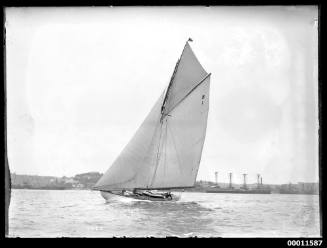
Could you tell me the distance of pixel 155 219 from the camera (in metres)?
5.54

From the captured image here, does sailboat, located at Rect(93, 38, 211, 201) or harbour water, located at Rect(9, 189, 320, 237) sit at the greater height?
sailboat, located at Rect(93, 38, 211, 201)

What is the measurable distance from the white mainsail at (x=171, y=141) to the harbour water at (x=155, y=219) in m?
0.51

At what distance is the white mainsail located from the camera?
584 centimetres

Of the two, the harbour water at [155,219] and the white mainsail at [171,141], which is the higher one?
the white mainsail at [171,141]

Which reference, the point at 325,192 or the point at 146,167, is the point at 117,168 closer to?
the point at 146,167

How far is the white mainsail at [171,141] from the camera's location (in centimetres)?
584

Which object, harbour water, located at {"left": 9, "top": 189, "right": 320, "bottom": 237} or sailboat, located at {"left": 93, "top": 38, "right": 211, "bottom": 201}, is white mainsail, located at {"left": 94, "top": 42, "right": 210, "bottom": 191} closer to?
sailboat, located at {"left": 93, "top": 38, "right": 211, "bottom": 201}
